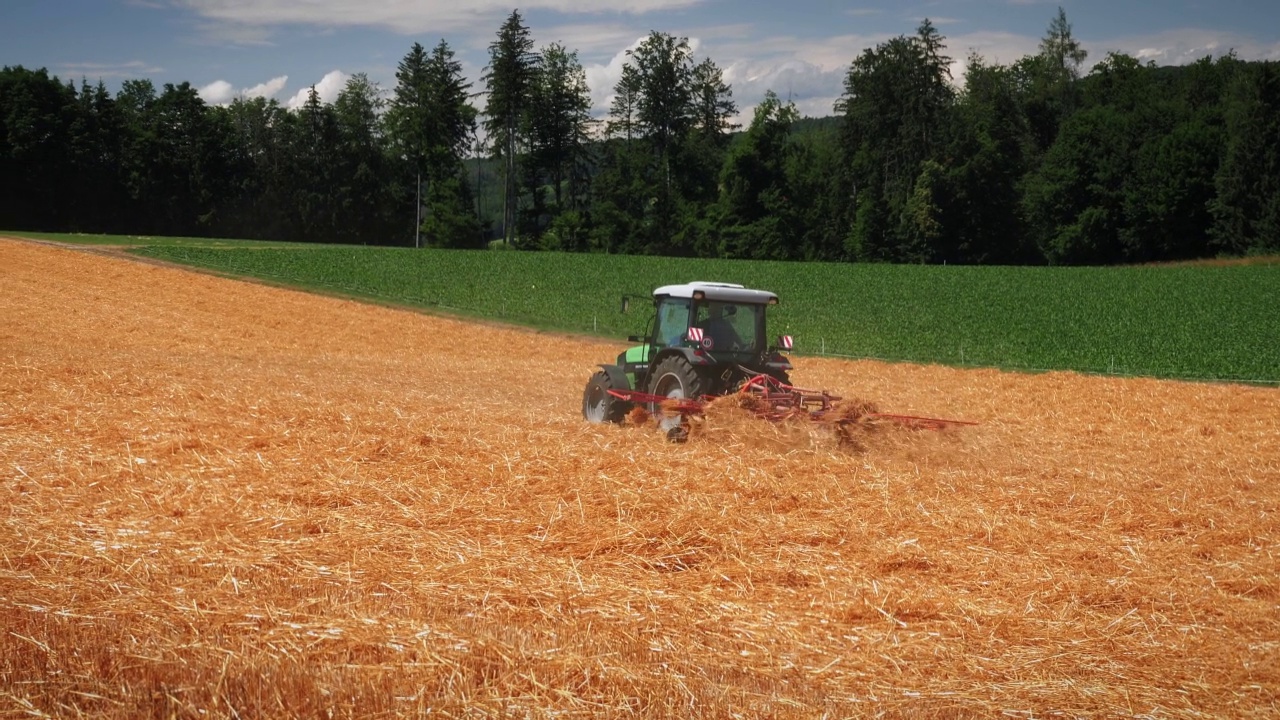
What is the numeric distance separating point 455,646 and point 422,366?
17.2 metres

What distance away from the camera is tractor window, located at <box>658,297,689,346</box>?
12914 millimetres

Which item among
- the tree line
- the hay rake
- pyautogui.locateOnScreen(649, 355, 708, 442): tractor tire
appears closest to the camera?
the hay rake

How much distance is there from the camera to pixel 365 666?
15.9 feet

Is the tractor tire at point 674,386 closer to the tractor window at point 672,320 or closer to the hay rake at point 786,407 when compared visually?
the hay rake at point 786,407

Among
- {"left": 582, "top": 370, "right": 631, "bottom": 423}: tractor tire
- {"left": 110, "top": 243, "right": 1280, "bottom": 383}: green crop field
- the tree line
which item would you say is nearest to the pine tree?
the tree line

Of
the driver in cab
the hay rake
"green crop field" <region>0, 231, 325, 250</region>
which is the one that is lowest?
the hay rake

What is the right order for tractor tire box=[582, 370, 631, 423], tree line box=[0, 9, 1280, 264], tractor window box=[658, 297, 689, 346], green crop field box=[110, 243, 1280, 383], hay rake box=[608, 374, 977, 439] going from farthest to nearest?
tree line box=[0, 9, 1280, 264], green crop field box=[110, 243, 1280, 383], tractor tire box=[582, 370, 631, 423], tractor window box=[658, 297, 689, 346], hay rake box=[608, 374, 977, 439]

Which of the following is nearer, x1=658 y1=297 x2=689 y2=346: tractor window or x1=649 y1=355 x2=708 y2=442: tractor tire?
x1=649 y1=355 x2=708 y2=442: tractor tire

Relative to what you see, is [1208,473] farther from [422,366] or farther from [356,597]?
[422,366]

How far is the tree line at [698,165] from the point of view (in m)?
64.8

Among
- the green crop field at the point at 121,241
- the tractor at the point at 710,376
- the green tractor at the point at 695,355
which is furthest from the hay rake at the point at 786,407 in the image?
the green crop field at the point at 121,241

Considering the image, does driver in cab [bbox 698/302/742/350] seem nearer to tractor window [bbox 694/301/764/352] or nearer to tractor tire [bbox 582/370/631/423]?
tractor window [bbox 694/301/764/352]

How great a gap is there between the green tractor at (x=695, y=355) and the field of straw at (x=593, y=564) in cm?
67

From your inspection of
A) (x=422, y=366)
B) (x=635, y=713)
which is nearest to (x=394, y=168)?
(x=422, y=366)
